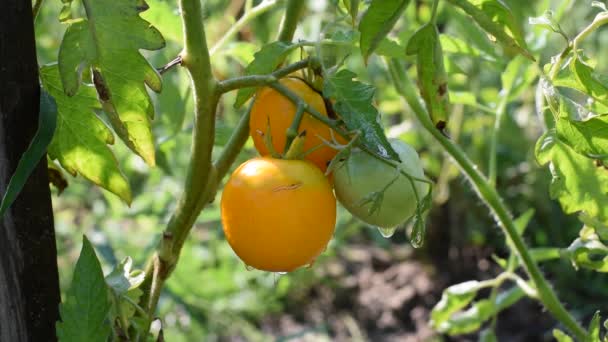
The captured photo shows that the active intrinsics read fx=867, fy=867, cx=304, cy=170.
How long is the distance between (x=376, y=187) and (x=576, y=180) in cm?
Answer: 26

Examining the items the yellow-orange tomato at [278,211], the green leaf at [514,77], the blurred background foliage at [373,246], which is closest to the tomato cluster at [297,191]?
the yellow-orange tomato at [278,211]

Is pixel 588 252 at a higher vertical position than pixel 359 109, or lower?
lower

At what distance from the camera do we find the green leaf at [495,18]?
2.57 ft

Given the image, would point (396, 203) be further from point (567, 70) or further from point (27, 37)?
point (27, 37)

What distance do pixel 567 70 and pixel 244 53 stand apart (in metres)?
0.50

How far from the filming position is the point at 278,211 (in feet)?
2.50

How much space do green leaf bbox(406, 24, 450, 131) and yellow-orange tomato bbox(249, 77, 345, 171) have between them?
95 millimetres

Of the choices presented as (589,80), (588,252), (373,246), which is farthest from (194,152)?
(373,246)

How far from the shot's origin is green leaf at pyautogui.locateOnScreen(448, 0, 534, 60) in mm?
783

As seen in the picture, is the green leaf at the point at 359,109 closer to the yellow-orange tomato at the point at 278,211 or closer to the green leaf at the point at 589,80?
the yellow-orange tomato at the point at 278,211

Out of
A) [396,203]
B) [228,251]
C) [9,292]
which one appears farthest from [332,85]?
[228,251]

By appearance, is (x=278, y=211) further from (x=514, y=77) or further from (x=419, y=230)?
(x=514, y=77)

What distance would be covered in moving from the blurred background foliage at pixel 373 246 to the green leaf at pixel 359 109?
1.10 meters

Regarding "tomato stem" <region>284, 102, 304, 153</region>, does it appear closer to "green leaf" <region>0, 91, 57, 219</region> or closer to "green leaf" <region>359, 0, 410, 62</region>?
"green leaf" <region>359, 0, 410, 62</region>
